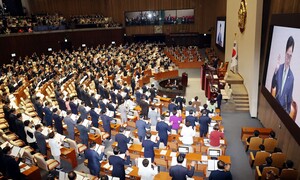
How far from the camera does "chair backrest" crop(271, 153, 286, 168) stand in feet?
28.8

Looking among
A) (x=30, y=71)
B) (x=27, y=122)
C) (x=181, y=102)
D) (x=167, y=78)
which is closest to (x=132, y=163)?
(x=27, y=122)

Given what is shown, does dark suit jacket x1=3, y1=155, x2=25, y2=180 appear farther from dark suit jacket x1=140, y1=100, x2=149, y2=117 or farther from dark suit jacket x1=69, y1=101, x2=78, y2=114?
dark suit jacket x1=140, y1=100, x2=149, y2=117

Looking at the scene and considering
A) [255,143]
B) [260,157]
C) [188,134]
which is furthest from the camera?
[255,143]

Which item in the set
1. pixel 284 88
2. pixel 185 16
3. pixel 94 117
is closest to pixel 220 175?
pixel 284 88

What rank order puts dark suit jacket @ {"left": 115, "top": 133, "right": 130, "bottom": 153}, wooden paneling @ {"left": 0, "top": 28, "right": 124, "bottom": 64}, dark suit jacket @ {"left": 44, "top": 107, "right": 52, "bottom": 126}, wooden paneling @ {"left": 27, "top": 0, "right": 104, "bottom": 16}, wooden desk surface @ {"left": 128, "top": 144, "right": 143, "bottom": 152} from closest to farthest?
wooden desk surface @ {"left": 128, "top": 144, "right": 143, "bottom": 152}
dark suit jacket @ {"left": 115, "top": 133, "right": 130, "bottom": 153}
dark suit jacket @ {"left": 44, "top": 107, "right": 52, "bottom": 126}
wooden paneling @ {"left": 0, "top": 28, "right": 124, "bottom": 64}
wooden paneling @ {"left": 27, "top": 0, "right": 104, "bottom": 16}

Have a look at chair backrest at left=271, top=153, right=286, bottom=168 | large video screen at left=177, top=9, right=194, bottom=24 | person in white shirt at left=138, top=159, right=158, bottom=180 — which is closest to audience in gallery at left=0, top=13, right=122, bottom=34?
large video screen at left=177, top=9, right=194, bottom=24

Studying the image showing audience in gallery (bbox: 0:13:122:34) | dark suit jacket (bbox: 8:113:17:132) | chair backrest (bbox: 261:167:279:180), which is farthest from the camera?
audience in gallery (bbox: 0:13:122:34)

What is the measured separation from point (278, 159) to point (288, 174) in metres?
0.99

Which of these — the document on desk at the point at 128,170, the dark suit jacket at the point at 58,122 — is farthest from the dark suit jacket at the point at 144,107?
the document on desk at the point at 128,170

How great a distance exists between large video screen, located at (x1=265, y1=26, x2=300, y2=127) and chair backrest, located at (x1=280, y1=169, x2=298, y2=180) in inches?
61.0

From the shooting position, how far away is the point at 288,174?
7906 mm

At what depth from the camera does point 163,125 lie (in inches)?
418

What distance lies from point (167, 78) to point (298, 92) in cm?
1358

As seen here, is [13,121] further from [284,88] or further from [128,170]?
[284,88]
